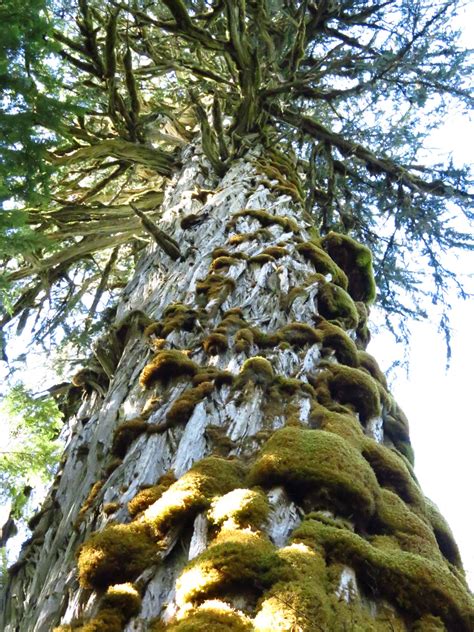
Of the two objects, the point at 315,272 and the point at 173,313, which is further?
the point at 315,272

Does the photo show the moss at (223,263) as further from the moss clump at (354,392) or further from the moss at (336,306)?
the moss clump at (354,392)

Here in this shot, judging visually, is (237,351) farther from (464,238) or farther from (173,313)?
(464,238)

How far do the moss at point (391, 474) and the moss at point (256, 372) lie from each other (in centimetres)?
57

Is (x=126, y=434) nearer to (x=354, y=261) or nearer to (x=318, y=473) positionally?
(x=318, y=473)

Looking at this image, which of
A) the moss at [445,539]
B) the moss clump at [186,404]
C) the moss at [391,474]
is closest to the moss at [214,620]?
the moss clump at [186,404]

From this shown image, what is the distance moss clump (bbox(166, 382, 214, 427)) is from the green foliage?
3591mm

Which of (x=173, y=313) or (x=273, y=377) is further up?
(x=173, y=313)

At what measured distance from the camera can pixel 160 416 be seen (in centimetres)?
276

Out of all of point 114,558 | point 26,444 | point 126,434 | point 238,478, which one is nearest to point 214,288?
point 126,434

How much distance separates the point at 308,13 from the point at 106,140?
3.96 metres

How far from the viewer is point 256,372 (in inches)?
115

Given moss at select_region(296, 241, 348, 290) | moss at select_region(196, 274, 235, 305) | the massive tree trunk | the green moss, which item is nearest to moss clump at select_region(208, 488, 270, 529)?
the massive tree trunk

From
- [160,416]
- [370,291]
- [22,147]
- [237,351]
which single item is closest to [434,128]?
[370,291]

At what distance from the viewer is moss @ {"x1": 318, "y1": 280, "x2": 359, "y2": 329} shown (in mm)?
4074
